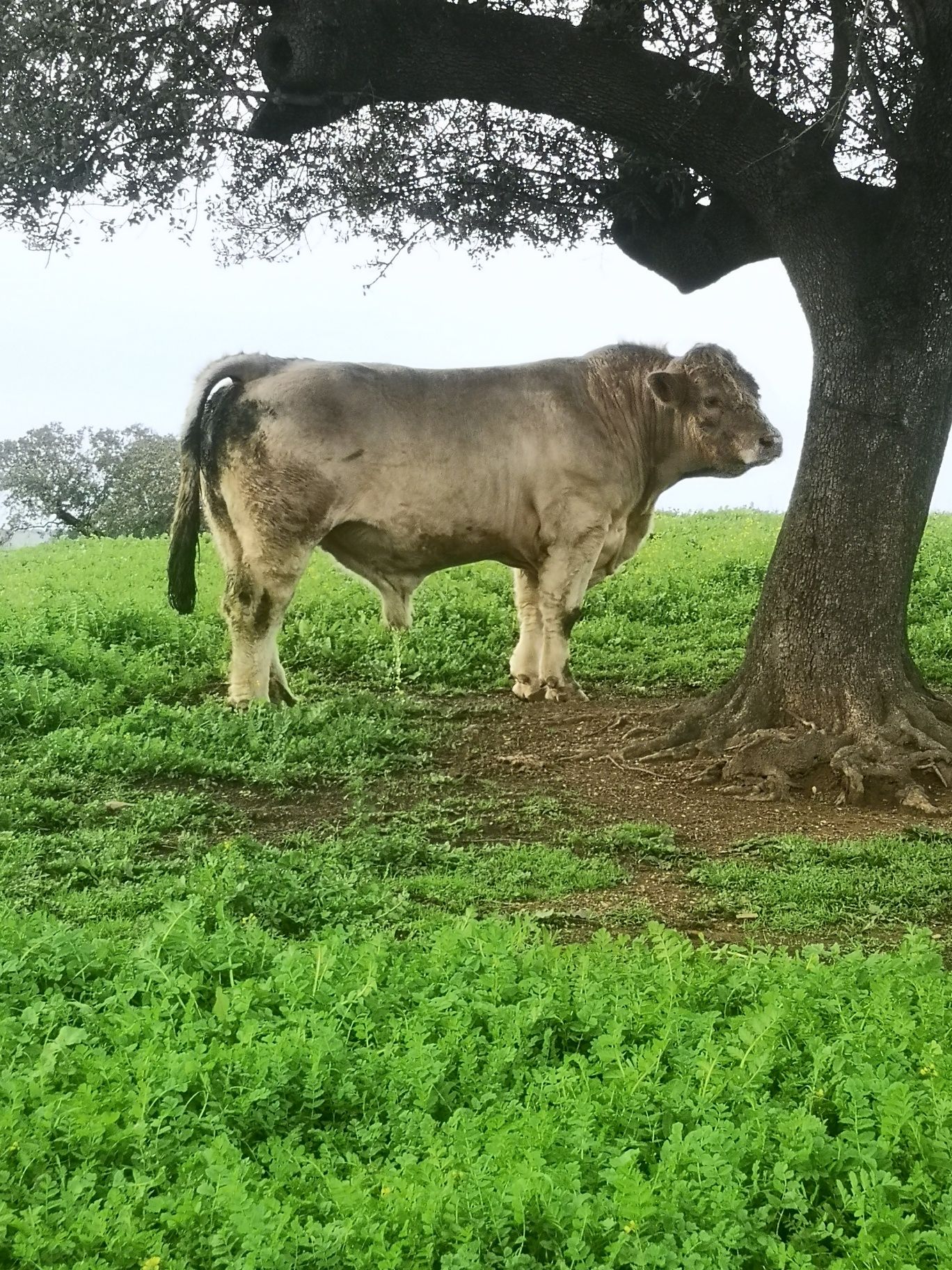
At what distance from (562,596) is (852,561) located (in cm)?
276

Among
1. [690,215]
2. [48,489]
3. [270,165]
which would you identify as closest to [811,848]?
[690,215]

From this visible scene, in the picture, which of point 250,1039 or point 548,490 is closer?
point 250,1039

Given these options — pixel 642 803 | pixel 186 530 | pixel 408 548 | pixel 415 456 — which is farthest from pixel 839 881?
pixel 186 530

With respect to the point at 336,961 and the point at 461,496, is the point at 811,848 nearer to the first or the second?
the point at 336,961

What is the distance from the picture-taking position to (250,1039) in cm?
478

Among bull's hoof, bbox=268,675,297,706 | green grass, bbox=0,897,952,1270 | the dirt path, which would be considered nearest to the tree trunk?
the dirt path

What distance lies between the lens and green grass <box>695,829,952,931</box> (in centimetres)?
720

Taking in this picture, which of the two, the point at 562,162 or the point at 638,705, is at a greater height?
the point at 562,162

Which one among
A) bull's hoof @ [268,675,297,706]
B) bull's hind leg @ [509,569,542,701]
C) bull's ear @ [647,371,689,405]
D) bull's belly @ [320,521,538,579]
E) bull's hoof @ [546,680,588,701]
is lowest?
bull's hoof @ [268,675,297,706]

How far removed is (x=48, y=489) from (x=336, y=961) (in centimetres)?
3063

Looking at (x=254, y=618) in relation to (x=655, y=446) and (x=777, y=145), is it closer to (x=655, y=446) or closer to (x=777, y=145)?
(x=655, y=446)

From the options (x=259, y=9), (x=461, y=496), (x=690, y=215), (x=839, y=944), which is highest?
(x=259, y=9)

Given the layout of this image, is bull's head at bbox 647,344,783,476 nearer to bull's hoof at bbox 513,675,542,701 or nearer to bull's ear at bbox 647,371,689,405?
bull's ear at bbox 647,371,689,405

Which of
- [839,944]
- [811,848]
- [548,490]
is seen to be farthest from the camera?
[548,490]
